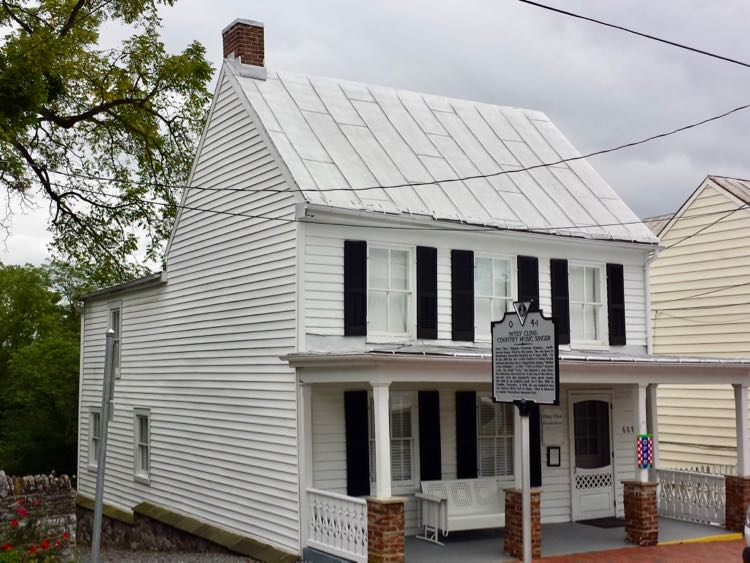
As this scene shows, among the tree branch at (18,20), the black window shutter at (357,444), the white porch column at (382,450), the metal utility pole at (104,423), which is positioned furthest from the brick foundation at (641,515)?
the tree branch at (18,20)

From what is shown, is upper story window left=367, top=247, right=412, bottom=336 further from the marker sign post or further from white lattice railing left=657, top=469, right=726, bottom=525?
white lattice railing left=657, top=469, right=726, bottom=525

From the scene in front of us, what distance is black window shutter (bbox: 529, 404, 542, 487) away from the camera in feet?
58.4

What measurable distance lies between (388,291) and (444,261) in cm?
139

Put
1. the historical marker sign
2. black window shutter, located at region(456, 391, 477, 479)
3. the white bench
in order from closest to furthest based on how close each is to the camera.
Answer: the historical marker sign < the white bench < black window shutter, located at region(456, 391, 477, 479)

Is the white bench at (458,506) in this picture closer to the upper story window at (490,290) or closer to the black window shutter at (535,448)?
the black window shutter at (535,448)

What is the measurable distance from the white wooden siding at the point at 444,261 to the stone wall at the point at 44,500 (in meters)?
4.41

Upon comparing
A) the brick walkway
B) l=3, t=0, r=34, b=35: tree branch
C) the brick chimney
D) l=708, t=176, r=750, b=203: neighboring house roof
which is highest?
l=3, t=0, r=34, b=35: tree branch

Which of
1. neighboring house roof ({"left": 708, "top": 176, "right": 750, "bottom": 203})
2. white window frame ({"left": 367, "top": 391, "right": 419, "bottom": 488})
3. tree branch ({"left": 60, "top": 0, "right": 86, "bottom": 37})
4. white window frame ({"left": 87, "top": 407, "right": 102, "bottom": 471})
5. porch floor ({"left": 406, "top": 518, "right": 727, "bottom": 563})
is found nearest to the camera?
porch floor ({"left": 406, "top": 518, "right": 727, "bottom": 563})

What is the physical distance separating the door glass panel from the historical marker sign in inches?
399

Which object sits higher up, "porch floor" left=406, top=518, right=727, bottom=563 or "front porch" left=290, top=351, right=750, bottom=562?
"front porch" left=290, top=351, right=750, bottom=562

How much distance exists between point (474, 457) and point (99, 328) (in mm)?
11212

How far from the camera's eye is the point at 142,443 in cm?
2122

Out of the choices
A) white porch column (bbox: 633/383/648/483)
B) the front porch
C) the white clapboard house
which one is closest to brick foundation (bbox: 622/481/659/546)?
the front porch

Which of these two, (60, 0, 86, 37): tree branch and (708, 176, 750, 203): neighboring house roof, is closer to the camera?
(60, 0, 86, 37): tree branch
